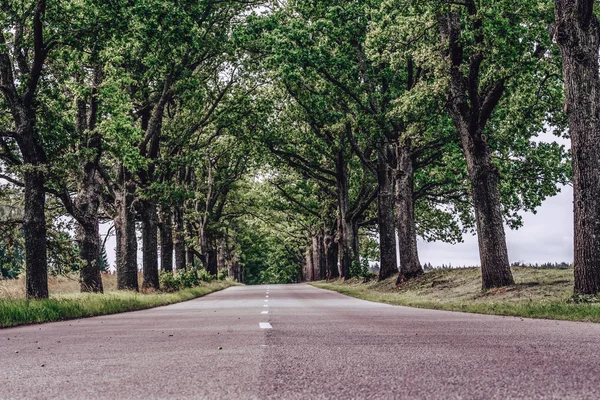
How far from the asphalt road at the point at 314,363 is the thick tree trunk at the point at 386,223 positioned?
2102 cm

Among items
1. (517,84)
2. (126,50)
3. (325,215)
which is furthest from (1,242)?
(325,215)

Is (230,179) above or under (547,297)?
above

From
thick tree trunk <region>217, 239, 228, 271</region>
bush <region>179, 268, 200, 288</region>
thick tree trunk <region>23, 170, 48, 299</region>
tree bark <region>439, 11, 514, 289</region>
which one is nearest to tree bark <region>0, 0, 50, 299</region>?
thick tree trunk <region>23, 170, 48, 299</region>

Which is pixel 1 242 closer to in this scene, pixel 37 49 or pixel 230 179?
pixel 37 49

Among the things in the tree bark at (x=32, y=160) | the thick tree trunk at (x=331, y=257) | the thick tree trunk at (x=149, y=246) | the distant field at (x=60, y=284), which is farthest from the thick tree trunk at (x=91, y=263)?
the thick tree trunk at (x=331, y=257)

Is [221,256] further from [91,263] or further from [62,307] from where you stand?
[62,307]

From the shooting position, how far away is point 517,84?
18719mm

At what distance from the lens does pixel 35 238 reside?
670 inches

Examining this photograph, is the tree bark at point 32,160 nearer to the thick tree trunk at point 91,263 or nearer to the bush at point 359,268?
the thick tree trunk at point 91,263

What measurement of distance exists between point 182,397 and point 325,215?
1780 inches

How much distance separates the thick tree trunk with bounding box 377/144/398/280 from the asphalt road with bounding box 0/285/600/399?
69.0 ft

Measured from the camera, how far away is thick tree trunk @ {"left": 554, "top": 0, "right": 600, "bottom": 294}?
13891 millimetres

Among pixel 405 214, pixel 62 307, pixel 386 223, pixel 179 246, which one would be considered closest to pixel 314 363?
pixel 62 307

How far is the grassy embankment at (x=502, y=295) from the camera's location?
12.5 metres
